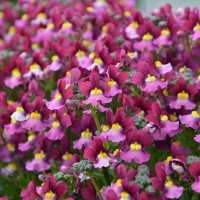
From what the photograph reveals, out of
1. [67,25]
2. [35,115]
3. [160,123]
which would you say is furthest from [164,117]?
[67,25]

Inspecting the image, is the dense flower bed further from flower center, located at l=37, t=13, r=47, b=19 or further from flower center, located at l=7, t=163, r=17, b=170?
flower center, located at l=37, t=13, r=47, b=19

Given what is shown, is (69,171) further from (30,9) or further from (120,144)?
(30,9)

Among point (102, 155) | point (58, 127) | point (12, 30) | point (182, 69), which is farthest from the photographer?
point (12, 30)

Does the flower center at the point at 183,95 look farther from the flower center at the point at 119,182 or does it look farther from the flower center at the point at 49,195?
the flower center at the point at 49,195

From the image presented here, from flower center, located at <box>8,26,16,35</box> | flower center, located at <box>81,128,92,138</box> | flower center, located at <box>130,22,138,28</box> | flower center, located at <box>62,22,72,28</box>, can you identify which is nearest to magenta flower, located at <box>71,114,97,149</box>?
flower center, located at <box>81,128,92,138</box>

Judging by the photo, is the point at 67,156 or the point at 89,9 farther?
the point at 89,9

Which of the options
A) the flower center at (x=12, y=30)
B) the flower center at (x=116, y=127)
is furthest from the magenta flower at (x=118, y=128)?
the flower center at (x=12, y=30)

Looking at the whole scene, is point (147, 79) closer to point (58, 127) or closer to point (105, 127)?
point (105, 127)

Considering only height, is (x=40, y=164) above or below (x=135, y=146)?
below
